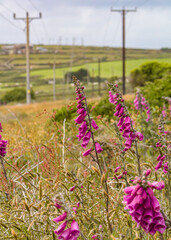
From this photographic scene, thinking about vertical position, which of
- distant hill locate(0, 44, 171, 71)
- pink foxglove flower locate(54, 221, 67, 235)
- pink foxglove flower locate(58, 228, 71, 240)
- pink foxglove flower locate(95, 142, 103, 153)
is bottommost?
pink foxglove flower locate(58, 228, 71, 240)

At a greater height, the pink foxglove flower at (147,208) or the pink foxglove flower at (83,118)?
the pink foxglove flower at (83,118)

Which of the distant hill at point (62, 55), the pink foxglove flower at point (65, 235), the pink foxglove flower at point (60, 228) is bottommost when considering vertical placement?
the pink foxglove flower at point (65, 235)

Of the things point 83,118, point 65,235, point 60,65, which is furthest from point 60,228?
point 60,65

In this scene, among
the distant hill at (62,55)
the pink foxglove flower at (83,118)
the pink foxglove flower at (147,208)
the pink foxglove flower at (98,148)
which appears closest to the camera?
the pink foxglove flower at (147,208)

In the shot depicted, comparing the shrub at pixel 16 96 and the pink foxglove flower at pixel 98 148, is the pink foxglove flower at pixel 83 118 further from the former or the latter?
the shrub at pixel 16 96

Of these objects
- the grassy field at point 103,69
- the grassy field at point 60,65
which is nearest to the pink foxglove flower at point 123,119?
the grassy field at point 60,65

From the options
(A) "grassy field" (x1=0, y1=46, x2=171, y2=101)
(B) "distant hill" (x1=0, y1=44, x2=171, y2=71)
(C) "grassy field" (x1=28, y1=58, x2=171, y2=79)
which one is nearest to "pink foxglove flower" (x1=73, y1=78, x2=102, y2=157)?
(A) "grassy field" (x1=0, y1=46, x2=171, y2=101)

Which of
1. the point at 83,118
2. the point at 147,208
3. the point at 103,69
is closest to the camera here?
the point at 147,208

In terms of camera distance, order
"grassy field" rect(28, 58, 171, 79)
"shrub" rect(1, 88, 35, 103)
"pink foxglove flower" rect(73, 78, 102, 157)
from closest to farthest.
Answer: "pink foxglove flower" rect(73, 78, 102, 157)
"shrub" rect(1, 88, 35, 103)
"grassy field" rect(28, 58, 171, 79)

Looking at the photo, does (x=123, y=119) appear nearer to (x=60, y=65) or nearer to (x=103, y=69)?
(x=103, y=69)

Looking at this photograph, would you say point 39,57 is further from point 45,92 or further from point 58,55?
point 45,92

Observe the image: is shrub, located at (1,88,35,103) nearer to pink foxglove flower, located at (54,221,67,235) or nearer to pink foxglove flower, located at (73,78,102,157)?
pink foxglove flower, located at (73,78,102,157)

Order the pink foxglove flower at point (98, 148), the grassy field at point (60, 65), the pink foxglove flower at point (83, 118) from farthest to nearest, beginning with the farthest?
the grassy field at point (60, 65) → the pink foxglove flower at point (98, 148) → the pink foxglove flower at point (83, 118)

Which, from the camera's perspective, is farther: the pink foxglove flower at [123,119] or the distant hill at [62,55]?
the distant hill at [62,55]
